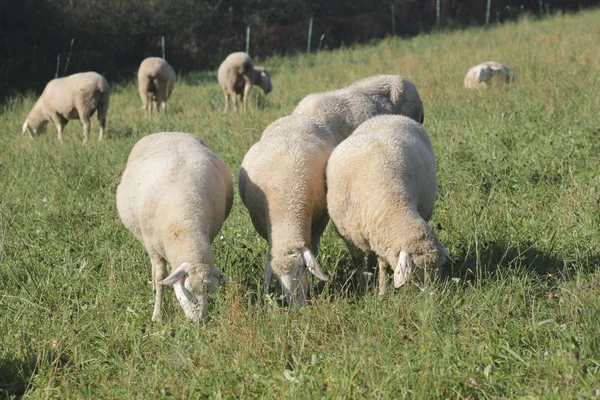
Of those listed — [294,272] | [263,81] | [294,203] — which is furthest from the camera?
[263,81]

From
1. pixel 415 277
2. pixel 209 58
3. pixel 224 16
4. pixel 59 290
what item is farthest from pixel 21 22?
pixel 415 277

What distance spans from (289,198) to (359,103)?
2.20 metres

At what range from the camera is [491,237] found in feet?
17.9

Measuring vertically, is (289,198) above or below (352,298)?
above

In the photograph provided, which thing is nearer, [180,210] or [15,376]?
[15,376]

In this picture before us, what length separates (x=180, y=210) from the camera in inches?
186

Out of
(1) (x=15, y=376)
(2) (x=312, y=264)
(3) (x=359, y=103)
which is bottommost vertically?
(1) (x=15, y=376)

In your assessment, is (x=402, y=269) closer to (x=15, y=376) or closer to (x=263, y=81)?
(x=15, y=376)

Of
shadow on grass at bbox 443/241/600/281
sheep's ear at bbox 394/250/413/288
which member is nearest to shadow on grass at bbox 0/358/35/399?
sheep's ear at bbox 394/250/413/288

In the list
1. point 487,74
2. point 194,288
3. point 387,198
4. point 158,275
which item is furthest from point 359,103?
point 487,74

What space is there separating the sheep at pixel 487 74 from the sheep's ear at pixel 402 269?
743 centimetres

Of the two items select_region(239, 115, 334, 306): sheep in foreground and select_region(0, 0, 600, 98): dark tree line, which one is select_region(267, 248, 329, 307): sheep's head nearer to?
select_region(239, 115, 334, 306): sheep in foreground

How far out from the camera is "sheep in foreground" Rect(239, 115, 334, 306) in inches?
184

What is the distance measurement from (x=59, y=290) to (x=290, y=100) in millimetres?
8431
